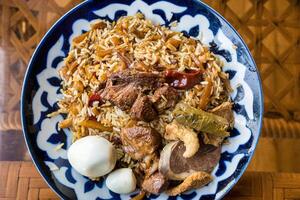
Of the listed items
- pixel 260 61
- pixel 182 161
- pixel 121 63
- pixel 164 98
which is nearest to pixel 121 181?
pixel 182 161

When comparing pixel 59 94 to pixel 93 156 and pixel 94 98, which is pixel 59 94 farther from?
pixel 93 156

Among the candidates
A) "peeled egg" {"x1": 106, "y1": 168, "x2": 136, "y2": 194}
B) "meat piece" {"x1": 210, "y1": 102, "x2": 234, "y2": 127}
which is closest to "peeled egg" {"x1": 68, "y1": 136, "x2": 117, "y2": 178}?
"peeled egg" {"x1": 106, "y1": 168, "x2": 136, "y2": 194}

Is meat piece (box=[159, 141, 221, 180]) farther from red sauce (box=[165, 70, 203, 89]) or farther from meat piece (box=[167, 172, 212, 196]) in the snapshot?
red sauce (box=[165, 70, 203, 89])

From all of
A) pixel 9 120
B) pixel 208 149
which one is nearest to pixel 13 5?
pixel 9 120

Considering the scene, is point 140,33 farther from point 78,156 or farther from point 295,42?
point 295,42

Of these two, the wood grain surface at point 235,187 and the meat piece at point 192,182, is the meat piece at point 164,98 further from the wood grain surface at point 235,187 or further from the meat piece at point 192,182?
the wood grain surface at point 235,187
